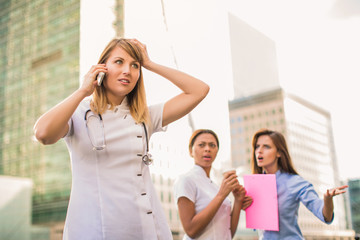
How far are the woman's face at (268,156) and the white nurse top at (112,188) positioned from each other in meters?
1.09

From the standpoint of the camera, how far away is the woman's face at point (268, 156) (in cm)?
207

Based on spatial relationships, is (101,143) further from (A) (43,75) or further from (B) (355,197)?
(B) (355,197)

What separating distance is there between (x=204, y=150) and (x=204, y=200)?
30cm

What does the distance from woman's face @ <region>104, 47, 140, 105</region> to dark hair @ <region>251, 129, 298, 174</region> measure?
117cm

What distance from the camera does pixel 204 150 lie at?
6.84 ft

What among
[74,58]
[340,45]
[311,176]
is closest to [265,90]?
[340,45]

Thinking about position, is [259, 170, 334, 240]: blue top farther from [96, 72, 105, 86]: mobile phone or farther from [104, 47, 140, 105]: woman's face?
[96, 72, 105, 86]: mobile phone

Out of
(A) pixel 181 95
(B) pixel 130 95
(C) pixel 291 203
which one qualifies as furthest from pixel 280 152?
(B) pixel 130 95

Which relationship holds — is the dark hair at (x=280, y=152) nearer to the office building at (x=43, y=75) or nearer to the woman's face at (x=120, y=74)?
the woman's face at (x=120, y=74)

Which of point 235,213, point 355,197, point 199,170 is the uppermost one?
point 199,170

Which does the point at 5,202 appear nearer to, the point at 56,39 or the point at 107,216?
the point at 107,216

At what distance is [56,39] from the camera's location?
37.0 metres

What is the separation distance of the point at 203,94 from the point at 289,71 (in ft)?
18.2

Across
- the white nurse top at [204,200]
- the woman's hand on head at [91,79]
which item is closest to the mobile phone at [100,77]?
the woman's hand on head at [91,79]
